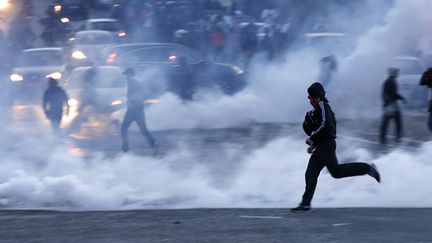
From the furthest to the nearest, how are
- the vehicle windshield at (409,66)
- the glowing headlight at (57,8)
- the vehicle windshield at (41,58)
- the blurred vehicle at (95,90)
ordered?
the vehicle windshield at (41,58), the vehicle windshield at (409,66), the blurred vehicle at (95,90), the glowing headlight at (57,8)

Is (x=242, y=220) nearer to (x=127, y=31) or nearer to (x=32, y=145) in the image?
(x=32, y=145)

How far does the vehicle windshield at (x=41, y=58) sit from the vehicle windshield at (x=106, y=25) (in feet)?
10.5

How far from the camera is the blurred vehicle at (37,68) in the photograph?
26.2m

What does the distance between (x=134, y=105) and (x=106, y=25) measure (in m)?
7.81

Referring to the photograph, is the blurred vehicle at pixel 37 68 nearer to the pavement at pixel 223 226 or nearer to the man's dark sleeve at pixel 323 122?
the pavement at pixel 223 226

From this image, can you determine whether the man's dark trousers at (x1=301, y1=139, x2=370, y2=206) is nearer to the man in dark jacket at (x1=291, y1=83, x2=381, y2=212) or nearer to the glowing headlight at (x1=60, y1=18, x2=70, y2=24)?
the man in dark jacket at (x1=291, y1=83, x2=381, y2=212)

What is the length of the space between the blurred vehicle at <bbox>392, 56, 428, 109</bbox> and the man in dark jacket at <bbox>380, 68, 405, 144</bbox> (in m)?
5.24

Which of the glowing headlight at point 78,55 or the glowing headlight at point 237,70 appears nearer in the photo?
the glowing headlight at point 237,70

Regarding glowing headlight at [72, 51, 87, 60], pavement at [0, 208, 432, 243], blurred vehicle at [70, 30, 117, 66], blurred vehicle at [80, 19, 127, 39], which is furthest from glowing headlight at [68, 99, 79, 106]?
pavement at [0, 208, 432, 243]

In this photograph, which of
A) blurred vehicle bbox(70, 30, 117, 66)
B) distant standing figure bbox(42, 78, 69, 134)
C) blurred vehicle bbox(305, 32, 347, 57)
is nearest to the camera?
distant standing figure bbox(42, 78, 69, 134)

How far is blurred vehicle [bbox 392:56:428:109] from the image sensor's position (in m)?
21.2

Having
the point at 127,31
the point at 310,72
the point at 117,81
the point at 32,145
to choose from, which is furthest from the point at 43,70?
the point at 32,145

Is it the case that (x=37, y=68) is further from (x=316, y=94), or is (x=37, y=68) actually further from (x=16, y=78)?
(x=316, y=94)

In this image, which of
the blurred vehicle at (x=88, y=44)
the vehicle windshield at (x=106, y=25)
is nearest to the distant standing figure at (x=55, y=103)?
the vehicle windshield at (x=106, y=25)
